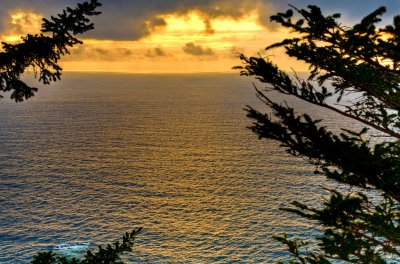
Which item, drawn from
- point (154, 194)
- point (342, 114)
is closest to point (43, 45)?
point (342, 114)

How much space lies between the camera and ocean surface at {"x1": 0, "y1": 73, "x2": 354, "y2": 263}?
4775cm

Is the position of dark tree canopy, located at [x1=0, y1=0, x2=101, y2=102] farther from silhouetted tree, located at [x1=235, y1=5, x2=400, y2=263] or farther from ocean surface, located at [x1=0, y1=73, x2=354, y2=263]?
ocean surface, located at [x1=0, y1=73, x2=354, y2=263]

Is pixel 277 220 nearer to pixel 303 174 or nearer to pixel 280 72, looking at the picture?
pixel 303 174

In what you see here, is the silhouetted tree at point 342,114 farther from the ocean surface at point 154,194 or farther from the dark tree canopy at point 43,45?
the ocean surface at point 154,194

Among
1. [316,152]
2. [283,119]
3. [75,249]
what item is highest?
[283,119]

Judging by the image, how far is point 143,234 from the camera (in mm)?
51438

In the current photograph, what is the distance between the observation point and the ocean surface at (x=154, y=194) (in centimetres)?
4775

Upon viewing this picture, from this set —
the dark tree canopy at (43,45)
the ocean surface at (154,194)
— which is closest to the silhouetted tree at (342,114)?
the dark tree canopy at (43,45)

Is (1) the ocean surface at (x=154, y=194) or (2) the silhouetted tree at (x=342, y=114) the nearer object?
(2) the silhouetted tree at (x=342, y=114)

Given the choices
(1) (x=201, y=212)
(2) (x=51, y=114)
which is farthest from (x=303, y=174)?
(2) (x=51, y=114)

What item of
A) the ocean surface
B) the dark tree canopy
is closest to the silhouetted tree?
the dark tree canopy

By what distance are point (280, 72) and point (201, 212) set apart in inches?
2065

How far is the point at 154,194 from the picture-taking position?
65.5 m

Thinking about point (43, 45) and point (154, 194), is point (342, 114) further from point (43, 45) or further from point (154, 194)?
point (154, 194)
